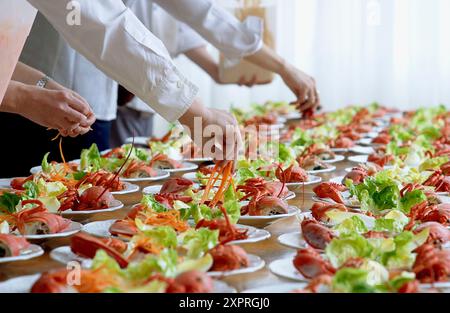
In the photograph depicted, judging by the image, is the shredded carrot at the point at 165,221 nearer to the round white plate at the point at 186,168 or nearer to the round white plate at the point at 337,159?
the round white plate at the point at 186,168

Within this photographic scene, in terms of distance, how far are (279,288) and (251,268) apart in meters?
0.11

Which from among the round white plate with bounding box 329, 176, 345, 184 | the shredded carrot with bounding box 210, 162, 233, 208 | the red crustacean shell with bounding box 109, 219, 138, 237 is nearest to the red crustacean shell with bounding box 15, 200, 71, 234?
the red crustacean shell with bounding box 109, 219, 138, 237

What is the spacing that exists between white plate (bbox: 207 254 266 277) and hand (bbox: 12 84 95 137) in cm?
→ 75

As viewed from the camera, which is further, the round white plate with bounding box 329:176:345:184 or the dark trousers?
the dark trousers

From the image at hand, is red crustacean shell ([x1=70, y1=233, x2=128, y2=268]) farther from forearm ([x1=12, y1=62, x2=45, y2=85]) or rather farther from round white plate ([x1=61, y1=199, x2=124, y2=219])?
forearm ([x1=12, y1=62, x2=45, y2=85])

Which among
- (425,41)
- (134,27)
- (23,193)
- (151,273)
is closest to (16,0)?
(134,27)

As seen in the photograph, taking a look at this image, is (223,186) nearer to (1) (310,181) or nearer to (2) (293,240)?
(2) (293,240)

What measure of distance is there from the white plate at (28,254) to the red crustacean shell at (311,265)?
0.44m

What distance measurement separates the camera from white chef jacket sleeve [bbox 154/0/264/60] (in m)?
3.32

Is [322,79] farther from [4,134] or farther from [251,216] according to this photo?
[251,216]

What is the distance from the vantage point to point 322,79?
6508 millimetres

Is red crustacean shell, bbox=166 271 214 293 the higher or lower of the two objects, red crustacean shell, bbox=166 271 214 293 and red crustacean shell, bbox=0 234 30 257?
the lower

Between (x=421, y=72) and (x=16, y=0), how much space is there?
4.69m

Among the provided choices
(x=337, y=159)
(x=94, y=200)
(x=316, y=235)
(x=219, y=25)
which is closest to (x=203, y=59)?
(x=219, y=25)
